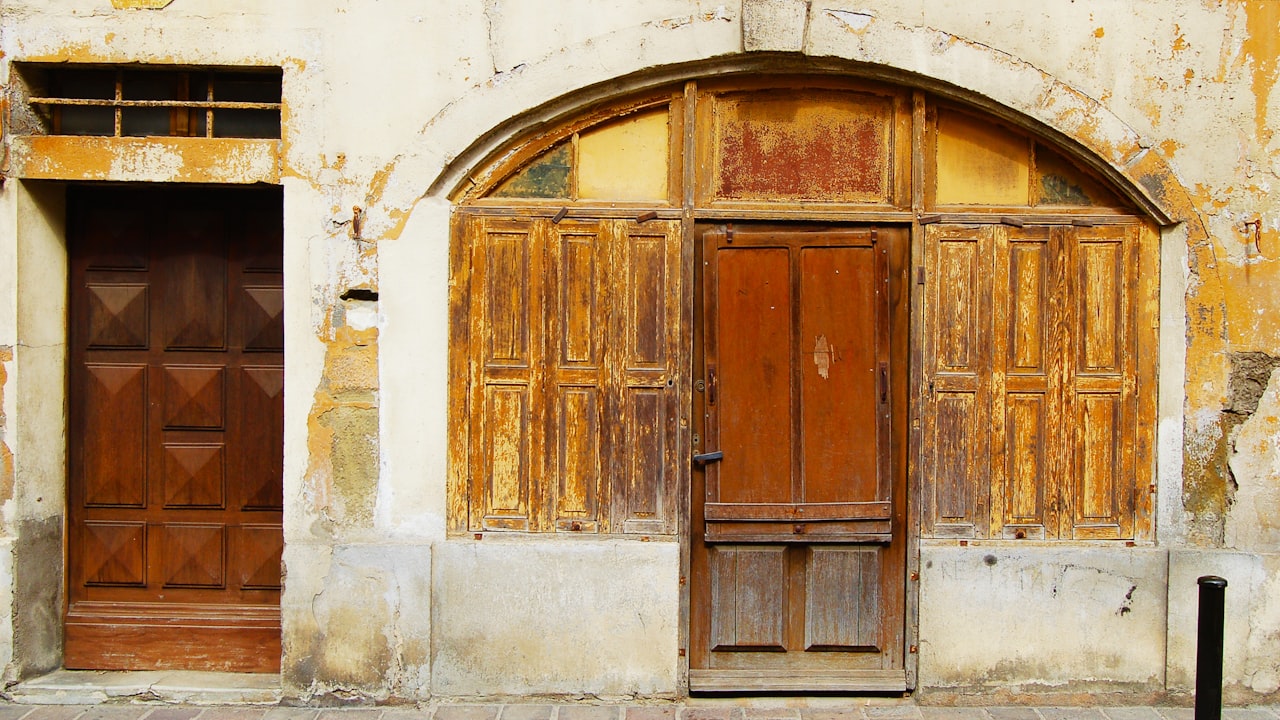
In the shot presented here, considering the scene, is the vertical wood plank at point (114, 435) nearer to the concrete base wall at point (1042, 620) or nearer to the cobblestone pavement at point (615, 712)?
the cobblestone pavement at point (615, 712)

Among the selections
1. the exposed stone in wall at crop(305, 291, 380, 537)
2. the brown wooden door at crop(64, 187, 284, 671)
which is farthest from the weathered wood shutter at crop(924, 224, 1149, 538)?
the brown wooden door at crop(64, 187, 284, 671)

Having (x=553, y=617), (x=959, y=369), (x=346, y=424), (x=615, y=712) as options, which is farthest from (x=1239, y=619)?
(x=346, y=424)

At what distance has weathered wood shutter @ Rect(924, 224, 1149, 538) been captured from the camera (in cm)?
485

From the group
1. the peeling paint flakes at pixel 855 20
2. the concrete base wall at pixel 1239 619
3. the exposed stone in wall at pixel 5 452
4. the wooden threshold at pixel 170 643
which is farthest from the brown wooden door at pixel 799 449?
the exposed stone in wall at pixel 5 452

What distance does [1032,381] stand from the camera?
486cm

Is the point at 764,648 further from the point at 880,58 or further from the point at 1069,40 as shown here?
the point at 1069,40

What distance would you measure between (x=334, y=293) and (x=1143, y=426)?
3.79 meters

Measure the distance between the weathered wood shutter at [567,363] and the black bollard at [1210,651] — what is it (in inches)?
88.9

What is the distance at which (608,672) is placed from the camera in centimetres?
483

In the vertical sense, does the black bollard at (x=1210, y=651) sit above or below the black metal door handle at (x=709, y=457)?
below

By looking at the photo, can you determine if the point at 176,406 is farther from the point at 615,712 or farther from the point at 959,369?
the point at 959,369

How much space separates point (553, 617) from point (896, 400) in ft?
6.22

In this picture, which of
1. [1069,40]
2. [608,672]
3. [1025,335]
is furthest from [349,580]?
[1069,40]

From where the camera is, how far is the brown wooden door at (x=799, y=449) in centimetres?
485
